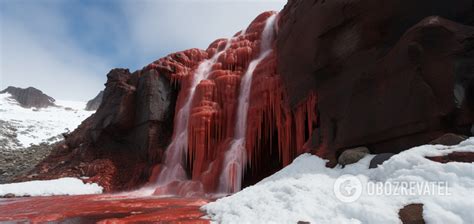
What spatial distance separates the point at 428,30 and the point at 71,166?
26.4 meters

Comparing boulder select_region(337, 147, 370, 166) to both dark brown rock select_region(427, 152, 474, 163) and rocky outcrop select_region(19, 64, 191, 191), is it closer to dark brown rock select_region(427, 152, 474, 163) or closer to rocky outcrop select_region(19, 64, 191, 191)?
dark brown rock select_region(427, 152, 474, 163)

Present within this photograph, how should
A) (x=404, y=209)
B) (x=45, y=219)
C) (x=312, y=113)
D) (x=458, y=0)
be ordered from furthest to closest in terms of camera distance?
(x=312, y=113)
(x=458, y=0)
(x=45, y=219)
(x=404, y=209)

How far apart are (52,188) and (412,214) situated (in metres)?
23.0

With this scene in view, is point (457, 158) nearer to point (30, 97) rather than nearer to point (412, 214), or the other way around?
point (412, 214)

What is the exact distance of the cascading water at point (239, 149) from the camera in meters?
15.0

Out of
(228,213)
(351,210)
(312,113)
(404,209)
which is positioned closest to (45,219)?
(228,213)

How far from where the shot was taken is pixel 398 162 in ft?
21.6

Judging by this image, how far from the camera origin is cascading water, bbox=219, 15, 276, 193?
15.0 metres

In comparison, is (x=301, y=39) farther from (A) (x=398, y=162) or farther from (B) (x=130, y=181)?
(B) (x=130, y=181)

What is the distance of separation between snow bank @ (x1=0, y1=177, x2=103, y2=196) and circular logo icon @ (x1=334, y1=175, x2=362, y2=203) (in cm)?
1990

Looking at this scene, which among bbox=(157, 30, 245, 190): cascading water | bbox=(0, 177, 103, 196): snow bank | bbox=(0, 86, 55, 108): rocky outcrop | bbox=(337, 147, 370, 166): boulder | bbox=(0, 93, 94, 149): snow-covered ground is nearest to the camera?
bbox=(337, 147, 370, 166): boulder

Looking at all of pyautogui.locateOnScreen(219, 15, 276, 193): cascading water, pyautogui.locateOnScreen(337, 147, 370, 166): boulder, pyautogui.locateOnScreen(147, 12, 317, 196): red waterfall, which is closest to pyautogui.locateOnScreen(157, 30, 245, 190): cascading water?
pyautogui.locateOnScreen(147, 12, 317, 196): red waterfall

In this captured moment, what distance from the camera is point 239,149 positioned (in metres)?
15.9

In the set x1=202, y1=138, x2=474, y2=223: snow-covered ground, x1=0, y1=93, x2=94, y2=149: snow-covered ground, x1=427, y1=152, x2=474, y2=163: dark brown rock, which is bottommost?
x1=202, y1=138, x2=474, y2=223: snow-covered ground
